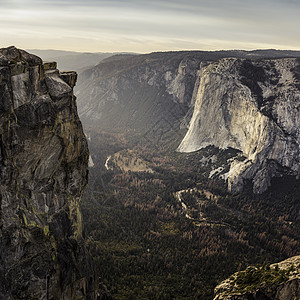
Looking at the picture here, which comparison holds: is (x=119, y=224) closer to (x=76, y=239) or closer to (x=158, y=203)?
(x=158, y=203)

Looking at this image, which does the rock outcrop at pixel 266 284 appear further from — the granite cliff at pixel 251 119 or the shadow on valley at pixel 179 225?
the granite cliff at pixel 251 119

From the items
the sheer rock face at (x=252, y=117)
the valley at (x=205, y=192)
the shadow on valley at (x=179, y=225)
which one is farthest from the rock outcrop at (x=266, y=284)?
the sheer rock face at (x=252, y=117)

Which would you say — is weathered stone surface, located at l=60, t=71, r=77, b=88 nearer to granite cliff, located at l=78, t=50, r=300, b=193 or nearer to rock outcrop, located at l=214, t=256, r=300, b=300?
rock outcrop, located at l=214, t=256, r=300, b=300

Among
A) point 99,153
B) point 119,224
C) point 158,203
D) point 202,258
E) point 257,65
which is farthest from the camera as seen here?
point 99,153

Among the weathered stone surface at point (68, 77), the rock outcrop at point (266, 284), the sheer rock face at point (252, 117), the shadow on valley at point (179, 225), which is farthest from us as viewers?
the sheer rock face at point (252, 117)

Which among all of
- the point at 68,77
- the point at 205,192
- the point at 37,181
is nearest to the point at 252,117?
the point at 205,192

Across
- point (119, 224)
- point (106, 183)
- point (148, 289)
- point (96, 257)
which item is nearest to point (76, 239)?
point (148, 289)
